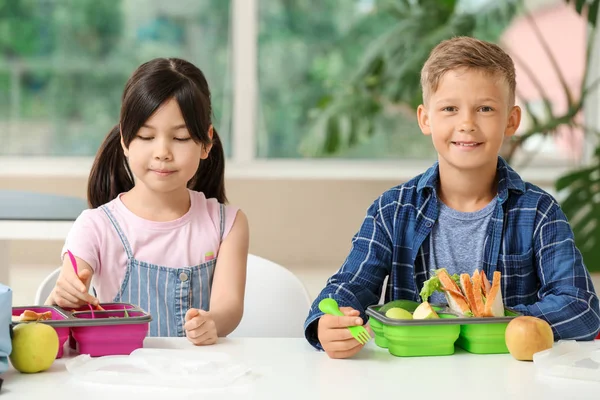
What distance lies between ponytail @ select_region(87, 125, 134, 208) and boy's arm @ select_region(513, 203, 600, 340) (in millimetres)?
769

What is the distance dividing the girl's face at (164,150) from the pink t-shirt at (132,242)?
130 mm

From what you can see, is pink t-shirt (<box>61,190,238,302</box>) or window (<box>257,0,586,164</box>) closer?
pink t-shirt (<box>61,190,238,302</box>)

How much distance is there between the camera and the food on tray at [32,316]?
109 centimetres

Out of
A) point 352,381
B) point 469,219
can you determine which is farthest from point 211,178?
point 352,381

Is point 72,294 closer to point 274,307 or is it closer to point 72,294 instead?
point 72,294

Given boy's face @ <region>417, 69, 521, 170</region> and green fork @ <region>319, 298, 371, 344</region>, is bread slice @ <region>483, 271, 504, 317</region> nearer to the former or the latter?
green fork @ <region>319, 298, 371, 344</region>

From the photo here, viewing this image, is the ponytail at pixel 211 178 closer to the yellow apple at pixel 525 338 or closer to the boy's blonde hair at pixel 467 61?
the boy's blonde hair at pixel 467 61

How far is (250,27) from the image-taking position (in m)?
4.26

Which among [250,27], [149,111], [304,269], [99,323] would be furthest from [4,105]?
[99,323]

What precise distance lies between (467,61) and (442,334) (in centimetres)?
49

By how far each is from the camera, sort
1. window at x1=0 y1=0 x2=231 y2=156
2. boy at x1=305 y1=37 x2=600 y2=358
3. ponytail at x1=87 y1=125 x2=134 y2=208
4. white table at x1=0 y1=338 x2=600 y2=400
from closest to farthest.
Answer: white table at x1=0 y1=338 x2=600 y2=400 < boy at x1=305 y1=37 x2=600 y2=358 < ponytail at x1=87 y1=125 x2=134 y2=208 < window at x1=0 y1=0 x2=231 y2=156

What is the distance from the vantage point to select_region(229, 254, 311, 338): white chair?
1710 mm

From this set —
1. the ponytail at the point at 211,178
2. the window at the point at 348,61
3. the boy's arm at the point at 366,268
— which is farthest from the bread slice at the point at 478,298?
the window at the point at 348,61

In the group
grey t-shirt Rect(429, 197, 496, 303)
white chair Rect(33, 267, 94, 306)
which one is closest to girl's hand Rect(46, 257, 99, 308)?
white chair Rect(33, 267, 94, 306)
